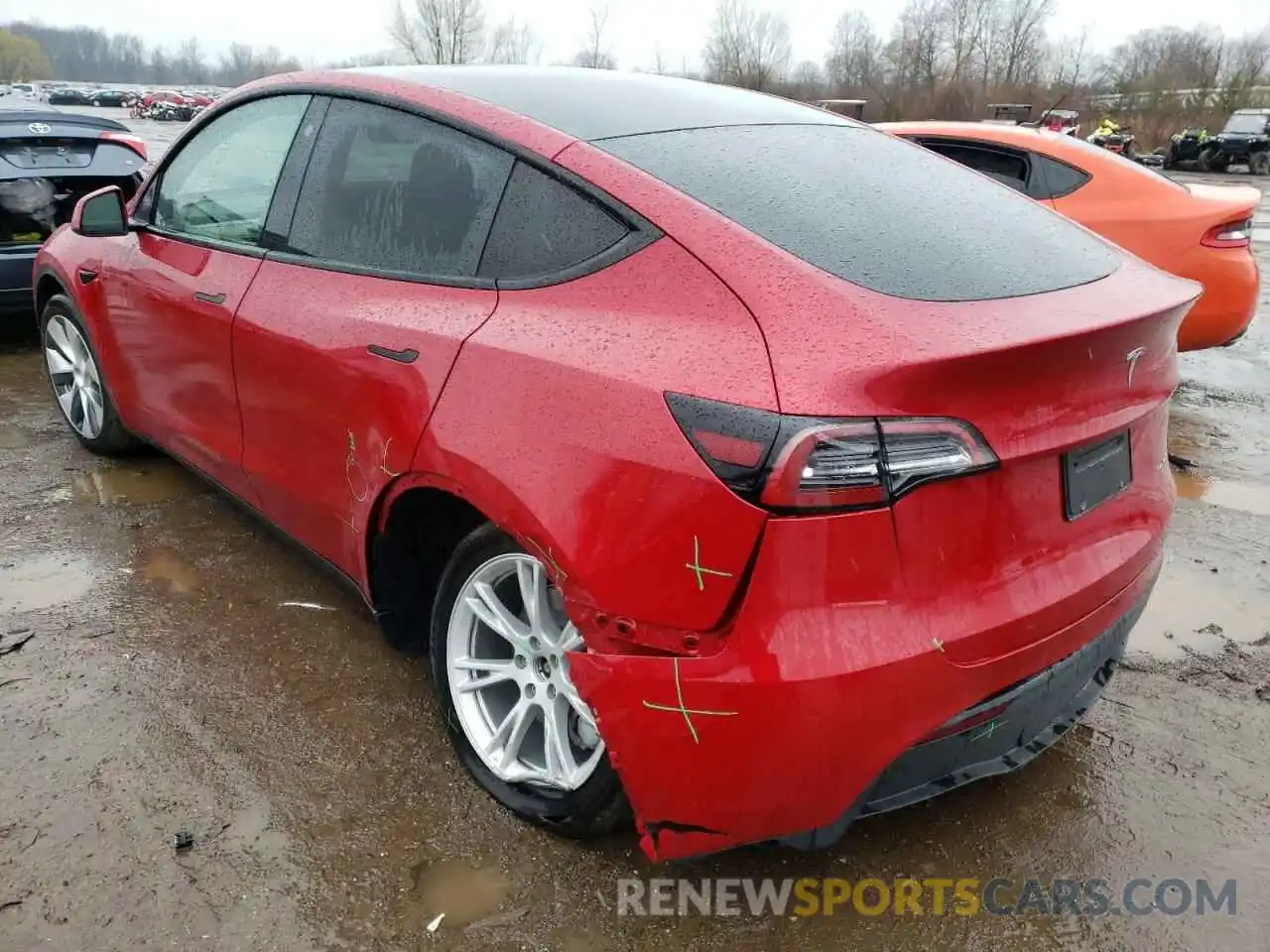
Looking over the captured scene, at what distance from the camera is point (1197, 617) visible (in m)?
3.34

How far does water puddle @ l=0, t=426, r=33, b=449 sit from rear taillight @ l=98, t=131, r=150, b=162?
221 cm

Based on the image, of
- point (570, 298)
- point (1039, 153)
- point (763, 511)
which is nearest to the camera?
point (763, 511)

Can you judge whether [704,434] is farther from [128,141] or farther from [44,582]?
[128,141]

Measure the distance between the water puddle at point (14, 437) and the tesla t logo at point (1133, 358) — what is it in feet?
15.2

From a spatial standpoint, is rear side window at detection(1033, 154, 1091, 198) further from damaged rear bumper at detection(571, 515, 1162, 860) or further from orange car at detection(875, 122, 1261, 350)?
damaged rear bumper at detection(571, 515, 1162, 860)

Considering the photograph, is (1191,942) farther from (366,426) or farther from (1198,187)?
(1198,187)

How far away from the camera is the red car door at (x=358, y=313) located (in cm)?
228

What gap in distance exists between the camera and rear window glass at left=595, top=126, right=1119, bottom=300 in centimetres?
193

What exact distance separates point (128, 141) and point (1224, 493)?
6428mm

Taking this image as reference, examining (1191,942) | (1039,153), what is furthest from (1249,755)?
(1039,153)

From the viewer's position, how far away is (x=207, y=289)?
3.10m

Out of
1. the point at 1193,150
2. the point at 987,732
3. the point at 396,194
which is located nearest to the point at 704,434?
the point at 987,732

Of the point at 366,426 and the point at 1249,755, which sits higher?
the point at 366,426

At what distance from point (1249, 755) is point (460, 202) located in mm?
2449
